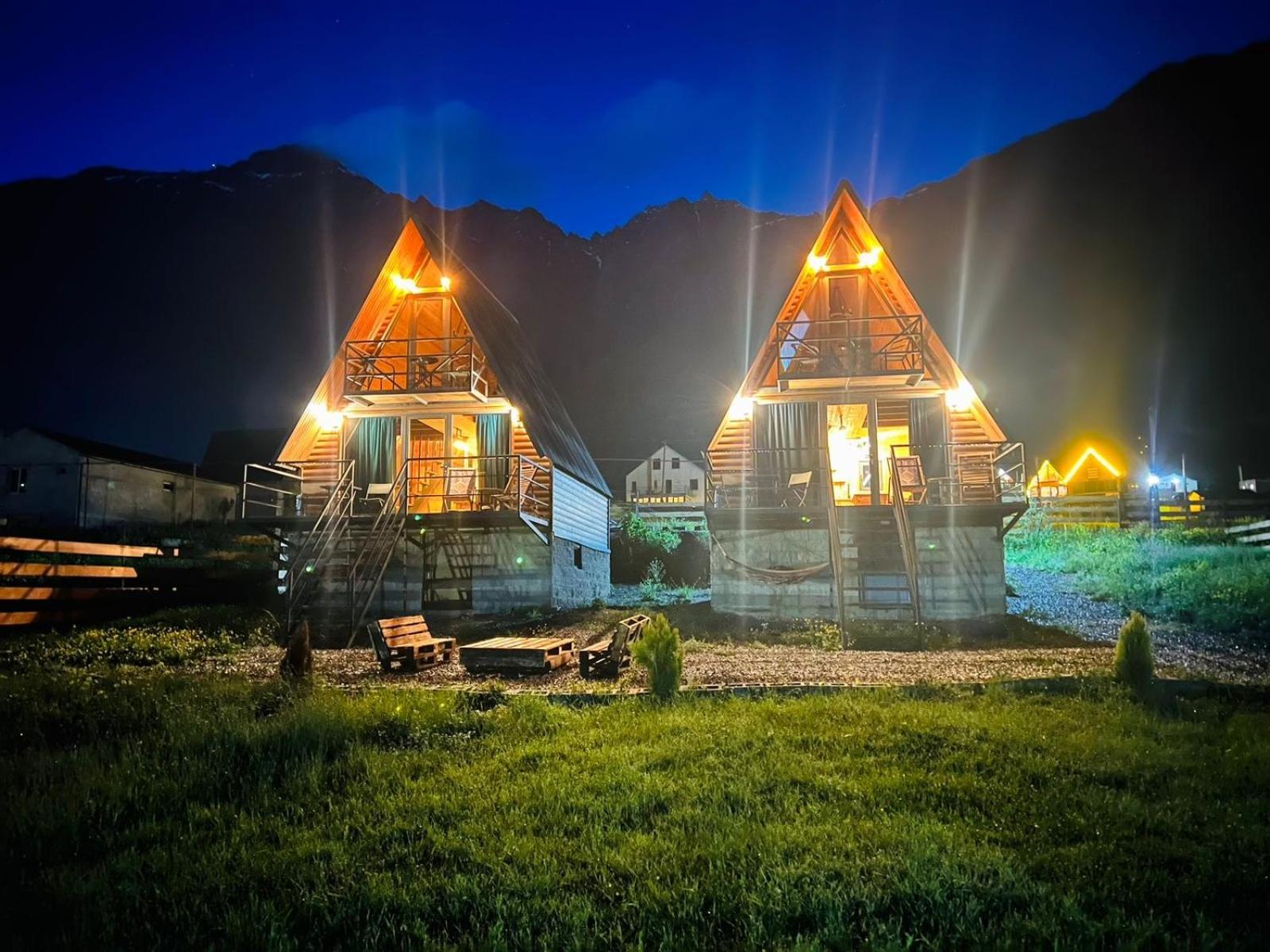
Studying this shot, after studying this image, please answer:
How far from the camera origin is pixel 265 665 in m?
11.3

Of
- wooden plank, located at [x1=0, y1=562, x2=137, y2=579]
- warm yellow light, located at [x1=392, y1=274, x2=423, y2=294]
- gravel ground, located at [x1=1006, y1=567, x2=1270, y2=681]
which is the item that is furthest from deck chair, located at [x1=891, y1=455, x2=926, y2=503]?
wooden plank, located at [x1=0, y1=562, x2=137, y2=579]

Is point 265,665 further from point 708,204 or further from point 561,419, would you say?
point 708,204

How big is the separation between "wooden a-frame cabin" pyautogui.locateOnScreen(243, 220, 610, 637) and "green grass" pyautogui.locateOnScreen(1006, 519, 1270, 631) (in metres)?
14.4

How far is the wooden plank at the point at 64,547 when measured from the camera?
46.7 feet

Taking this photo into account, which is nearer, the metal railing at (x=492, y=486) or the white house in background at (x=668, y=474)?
the metal railing at (x=492, y=486)

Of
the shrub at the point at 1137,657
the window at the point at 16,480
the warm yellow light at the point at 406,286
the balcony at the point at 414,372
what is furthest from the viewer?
the window at the point at 16,480

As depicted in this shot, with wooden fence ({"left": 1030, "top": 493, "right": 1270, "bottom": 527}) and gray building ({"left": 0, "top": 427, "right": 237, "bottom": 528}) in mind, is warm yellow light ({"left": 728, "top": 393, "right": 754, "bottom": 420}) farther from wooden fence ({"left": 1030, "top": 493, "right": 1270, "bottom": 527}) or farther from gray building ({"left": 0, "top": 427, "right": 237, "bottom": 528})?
gray building ({"left": 0, "top": 427, "right": 237, "bottom": 528})

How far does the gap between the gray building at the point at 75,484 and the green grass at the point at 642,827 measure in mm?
33892

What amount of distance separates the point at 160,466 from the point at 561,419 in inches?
990

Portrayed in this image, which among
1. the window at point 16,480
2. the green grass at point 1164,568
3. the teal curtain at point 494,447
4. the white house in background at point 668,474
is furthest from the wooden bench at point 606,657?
the white house in background at point 668,474

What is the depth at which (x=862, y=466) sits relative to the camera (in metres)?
20.4

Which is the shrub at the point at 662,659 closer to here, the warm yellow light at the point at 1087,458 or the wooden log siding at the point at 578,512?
the wooden log siding at the point at 578,512

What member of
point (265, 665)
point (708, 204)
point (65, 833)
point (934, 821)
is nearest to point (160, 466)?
point (265, 665)

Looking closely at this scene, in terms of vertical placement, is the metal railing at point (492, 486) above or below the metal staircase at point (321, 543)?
above
